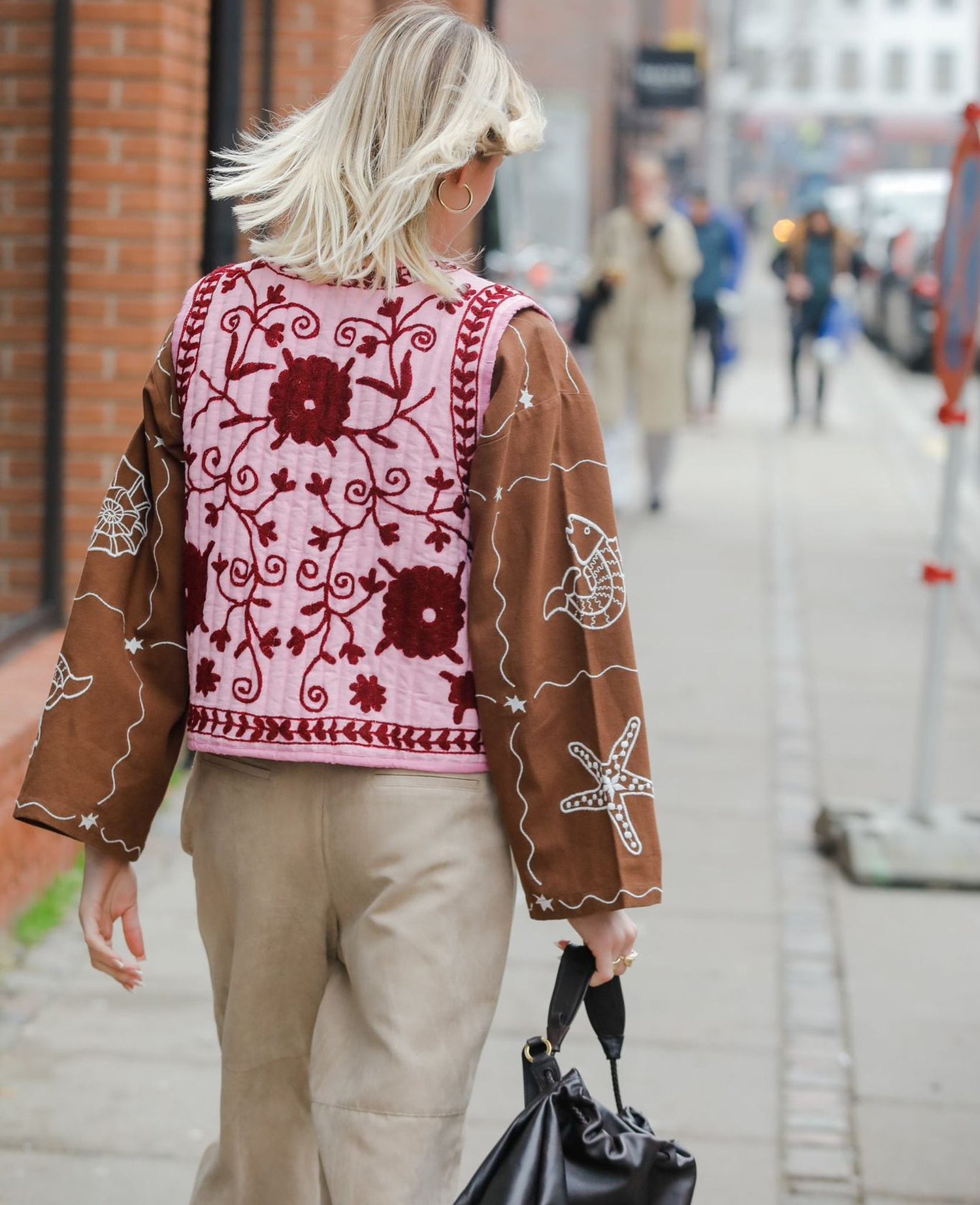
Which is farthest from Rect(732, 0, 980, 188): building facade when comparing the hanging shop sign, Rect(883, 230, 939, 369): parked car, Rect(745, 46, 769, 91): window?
Rect(883, 230, 939, 369): parked car

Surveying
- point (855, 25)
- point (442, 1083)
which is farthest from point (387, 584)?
point (855, 25)

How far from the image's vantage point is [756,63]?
92438 millimetres

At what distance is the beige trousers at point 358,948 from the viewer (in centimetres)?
224

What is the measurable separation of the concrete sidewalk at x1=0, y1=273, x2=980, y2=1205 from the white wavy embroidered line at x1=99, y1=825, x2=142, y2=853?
4.30 feet

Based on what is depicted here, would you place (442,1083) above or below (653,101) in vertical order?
below

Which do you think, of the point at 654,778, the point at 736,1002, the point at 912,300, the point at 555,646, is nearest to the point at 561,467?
the point at 555,646

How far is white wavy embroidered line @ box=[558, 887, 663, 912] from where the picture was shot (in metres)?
2.26

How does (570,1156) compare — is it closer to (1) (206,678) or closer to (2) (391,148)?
(1) (206,678)

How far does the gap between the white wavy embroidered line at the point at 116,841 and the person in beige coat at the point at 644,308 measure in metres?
8.57

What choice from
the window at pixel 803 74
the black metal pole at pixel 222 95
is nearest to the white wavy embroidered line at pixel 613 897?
the black metal pole at pixel 222 95

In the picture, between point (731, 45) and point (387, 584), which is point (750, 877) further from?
point (731, 45)

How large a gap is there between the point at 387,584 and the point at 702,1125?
204 centimetres

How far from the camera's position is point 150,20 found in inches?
221

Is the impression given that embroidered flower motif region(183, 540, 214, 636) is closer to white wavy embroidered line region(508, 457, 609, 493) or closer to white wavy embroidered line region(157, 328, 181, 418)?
white wavy embroidered line region(157, 328, 181, 418)
